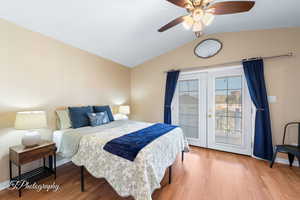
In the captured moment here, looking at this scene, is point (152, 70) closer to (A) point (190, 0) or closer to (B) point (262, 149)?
(A) point (190, 0)

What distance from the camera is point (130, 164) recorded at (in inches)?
55.7

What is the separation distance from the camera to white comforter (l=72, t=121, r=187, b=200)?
134 centimetres

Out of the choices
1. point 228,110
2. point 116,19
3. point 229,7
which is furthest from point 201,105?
point 116,19

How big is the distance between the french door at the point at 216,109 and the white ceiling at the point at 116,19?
102 cm

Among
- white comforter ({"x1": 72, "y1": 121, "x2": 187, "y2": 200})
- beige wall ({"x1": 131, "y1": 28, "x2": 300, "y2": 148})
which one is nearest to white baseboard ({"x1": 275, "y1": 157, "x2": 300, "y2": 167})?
beige wall ({"x1": 131, "y1": 28, "x2": 300, "y2": 148})

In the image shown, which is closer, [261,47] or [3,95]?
[3,95]

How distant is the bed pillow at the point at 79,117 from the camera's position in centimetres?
244

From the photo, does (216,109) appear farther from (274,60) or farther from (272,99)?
(274,60)

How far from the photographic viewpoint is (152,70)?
4.11 metres

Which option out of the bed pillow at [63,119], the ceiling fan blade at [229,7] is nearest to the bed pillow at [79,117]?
the bed pillow at [63,119]

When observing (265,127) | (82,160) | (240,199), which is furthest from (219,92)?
(82,160)

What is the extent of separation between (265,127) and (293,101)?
27.1 inches

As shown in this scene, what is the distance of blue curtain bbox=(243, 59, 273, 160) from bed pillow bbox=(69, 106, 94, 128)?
3475 mm

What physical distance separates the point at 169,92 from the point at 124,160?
8.45 ft
